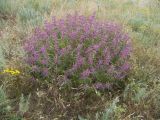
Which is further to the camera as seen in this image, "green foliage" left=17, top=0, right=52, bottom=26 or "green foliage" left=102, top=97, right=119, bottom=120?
"green foliage" left=17, top=0, right=52, bottom=26

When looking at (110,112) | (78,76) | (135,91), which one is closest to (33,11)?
(78,76)

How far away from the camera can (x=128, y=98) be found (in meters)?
4.02

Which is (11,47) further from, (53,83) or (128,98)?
(128,98)

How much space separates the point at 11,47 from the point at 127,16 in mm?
2661

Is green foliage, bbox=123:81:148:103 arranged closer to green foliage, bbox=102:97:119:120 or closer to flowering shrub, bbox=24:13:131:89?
flowering shrub, bbox=24:13:131:89

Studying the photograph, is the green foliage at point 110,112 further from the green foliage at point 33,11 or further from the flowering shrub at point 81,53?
the green foliage at point 33,11

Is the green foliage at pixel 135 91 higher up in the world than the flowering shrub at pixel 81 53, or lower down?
lower down

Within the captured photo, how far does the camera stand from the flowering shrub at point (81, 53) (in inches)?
154

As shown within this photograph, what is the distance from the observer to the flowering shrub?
3908mm

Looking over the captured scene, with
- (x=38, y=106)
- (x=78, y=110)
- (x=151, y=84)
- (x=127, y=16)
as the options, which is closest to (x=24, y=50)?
(x=38, y=106)

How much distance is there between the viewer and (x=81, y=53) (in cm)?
405

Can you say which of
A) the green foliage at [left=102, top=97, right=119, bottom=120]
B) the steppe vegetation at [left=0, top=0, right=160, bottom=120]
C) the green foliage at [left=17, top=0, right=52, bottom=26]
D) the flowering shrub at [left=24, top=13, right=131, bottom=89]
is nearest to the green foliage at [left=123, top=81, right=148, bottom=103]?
the steppe vegetation at [left=0, top=0, right=160, bottom=120]

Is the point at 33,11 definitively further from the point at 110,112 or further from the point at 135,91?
the point at 110,112

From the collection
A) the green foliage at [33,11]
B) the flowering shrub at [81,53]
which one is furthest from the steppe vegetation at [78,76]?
the green foliage at [33,11]
